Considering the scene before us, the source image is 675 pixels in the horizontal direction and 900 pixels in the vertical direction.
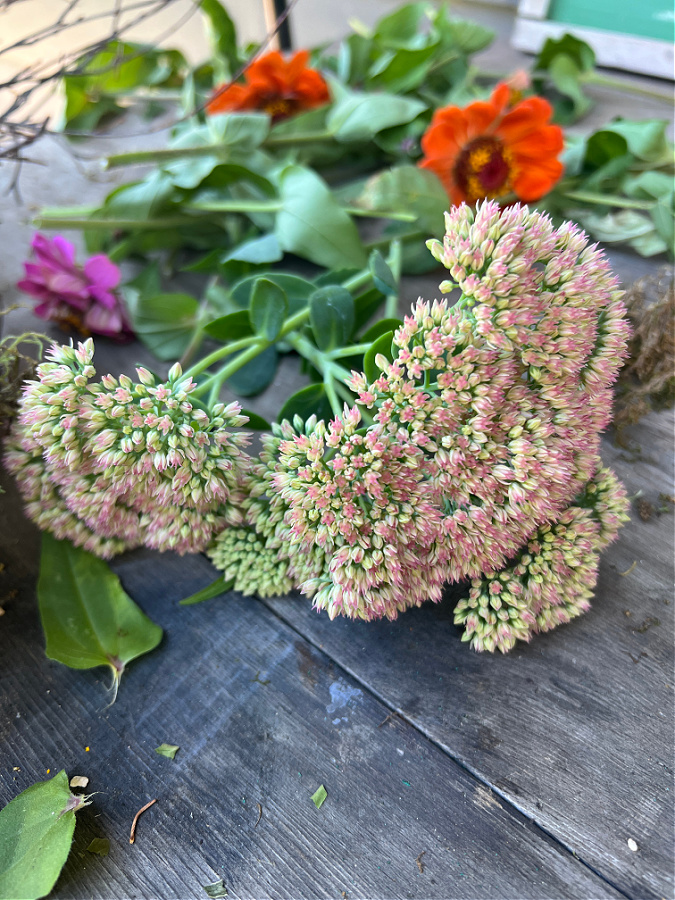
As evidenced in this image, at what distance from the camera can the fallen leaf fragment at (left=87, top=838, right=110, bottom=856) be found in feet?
1.53

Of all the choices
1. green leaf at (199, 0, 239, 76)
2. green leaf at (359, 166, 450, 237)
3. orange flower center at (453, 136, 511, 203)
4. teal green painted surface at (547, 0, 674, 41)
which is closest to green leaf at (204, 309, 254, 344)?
green leaf at (359, 166, 450, 237)

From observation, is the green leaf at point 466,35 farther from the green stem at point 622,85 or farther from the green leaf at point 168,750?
the green leaf at point 168,750

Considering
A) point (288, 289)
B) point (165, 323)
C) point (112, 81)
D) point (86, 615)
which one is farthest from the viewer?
point (112, 81)

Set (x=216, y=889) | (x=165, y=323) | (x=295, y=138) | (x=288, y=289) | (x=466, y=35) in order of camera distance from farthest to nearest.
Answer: (x=466, y=35)
(x=295, y=138)
(x=165, y=323)
(x=288, y=289)
(x=216, y=889)

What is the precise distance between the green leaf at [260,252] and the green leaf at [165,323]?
0.09 m

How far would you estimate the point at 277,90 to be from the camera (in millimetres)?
951

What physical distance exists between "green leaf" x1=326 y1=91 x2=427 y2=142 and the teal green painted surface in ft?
1.76

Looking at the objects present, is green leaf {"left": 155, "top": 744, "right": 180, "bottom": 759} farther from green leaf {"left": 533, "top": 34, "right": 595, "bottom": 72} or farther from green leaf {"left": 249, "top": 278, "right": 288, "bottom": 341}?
green leaf {"left": 533, "top": 34, "right": 595, "bottom": 72}

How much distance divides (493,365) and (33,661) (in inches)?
20.2

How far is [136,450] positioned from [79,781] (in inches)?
11.4

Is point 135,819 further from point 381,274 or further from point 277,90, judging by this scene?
point 277,90

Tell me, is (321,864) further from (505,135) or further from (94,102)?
(94,102)

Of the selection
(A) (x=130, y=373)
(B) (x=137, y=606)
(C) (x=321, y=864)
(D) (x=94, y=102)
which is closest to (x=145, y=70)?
(D) (x=94, y=102)

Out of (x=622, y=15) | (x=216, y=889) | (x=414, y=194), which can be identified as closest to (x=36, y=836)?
(x=216, y=889)
